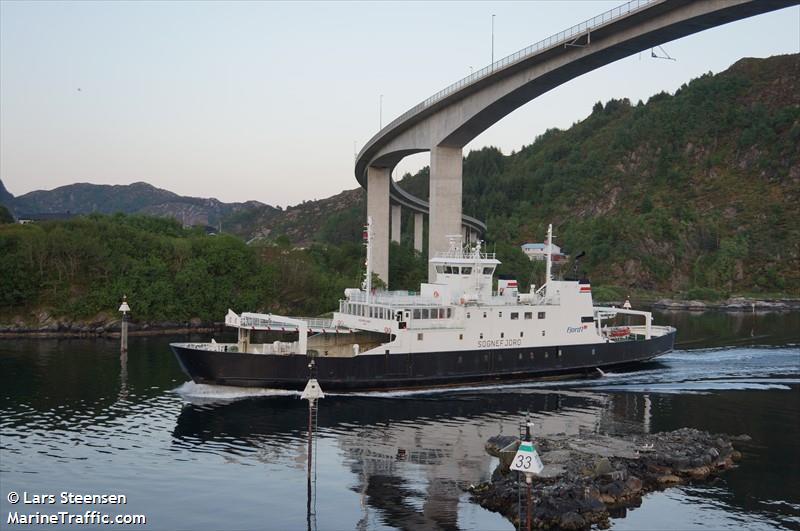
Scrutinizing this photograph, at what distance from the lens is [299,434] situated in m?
29.6

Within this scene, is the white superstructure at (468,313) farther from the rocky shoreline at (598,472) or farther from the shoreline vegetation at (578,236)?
the rocky shoreline at (598,472)

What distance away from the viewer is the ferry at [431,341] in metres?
35.3

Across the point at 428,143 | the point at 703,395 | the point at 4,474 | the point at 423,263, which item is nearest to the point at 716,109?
the point at 423,263

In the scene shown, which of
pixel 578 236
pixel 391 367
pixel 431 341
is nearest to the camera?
pixel 391 367

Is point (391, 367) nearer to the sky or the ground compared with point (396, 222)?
nearer to the ground

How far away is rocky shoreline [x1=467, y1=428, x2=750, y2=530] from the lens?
21531 millimetres

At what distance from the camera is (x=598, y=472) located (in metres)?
24.2

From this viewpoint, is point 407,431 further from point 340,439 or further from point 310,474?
point 310,474

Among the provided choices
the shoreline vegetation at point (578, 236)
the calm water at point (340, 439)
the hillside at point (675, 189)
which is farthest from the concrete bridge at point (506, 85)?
the hillside at point (675, 189)

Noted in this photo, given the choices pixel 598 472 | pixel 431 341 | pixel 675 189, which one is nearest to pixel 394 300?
pixel 431 341

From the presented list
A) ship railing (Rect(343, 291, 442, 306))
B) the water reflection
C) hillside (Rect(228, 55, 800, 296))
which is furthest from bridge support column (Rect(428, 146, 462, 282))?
hillside (Rect(228, 55, 800, 296))

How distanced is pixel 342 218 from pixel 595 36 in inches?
4471

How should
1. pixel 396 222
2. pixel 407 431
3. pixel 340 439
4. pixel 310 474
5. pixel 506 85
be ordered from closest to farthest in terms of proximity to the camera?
1. pixel 310 474
2. pixel 340 439
3. pixel 407 431
4. pixel 506 85
5. pixel 396 222

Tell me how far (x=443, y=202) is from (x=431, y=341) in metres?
17.1
